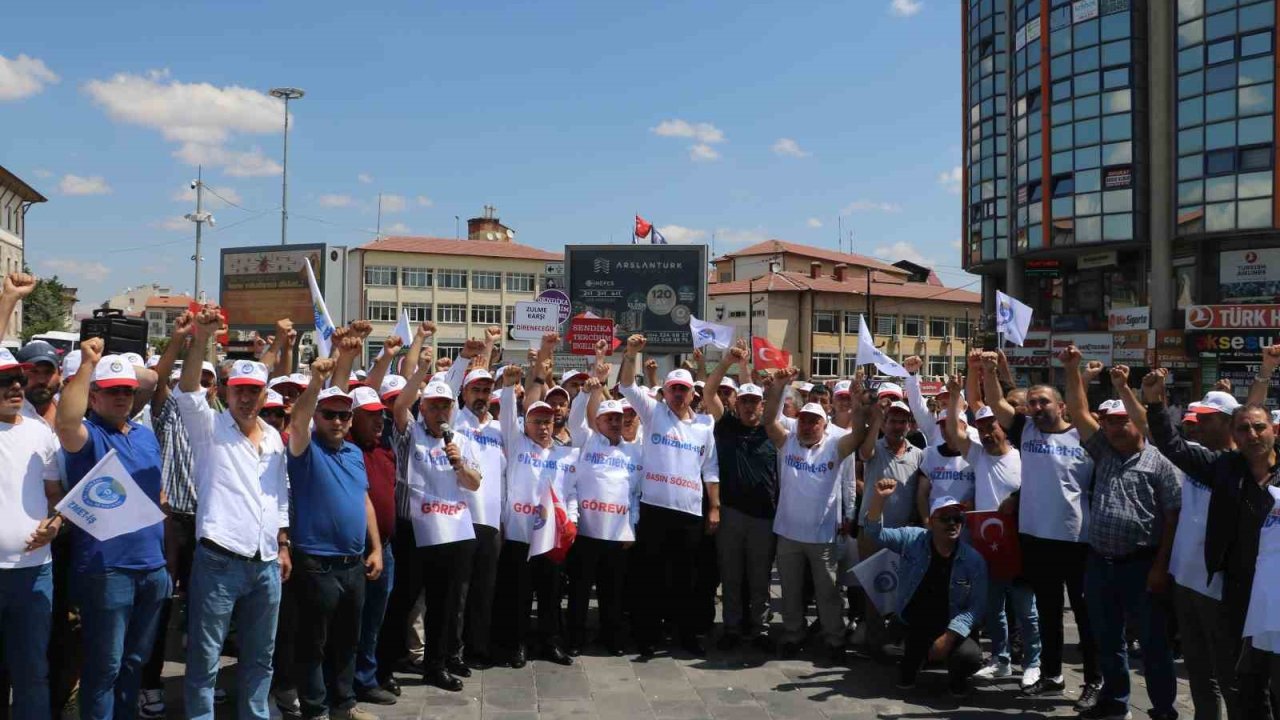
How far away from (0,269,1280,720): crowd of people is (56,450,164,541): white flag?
141 millimetres

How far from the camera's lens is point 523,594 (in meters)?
6.95

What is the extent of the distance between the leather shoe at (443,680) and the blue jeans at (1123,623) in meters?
4.03

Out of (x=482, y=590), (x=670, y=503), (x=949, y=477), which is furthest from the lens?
(x=670, y=503)

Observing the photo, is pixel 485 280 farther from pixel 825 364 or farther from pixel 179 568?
pixel 179 568

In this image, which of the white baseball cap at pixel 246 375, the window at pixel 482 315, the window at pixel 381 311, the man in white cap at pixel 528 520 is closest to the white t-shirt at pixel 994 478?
the man in white cap at pixel 528 520

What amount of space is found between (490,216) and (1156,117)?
180 feet

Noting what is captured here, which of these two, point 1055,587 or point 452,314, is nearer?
point 1055,587

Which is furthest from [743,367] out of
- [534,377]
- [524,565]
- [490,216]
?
[490,216]

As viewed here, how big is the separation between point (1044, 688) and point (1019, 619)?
0.47 m

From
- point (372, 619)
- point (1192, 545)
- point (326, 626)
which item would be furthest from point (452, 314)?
point (1192, 545)

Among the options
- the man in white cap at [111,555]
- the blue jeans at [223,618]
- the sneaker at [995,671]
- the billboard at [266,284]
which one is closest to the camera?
the man in white cap at [111,555]

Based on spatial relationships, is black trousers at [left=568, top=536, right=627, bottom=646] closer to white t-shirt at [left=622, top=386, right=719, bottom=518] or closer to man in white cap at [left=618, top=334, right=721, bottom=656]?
man in white cap at [left=618, top=334, right=721, bottom=656]

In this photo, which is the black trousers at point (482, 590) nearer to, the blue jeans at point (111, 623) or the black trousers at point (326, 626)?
the black trousers at point (326, 626)

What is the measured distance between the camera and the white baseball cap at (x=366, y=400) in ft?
18.7
